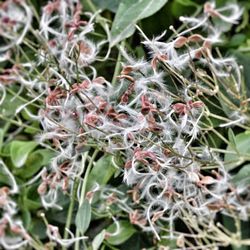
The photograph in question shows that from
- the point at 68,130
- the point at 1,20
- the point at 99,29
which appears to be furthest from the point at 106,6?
the point at 68,130

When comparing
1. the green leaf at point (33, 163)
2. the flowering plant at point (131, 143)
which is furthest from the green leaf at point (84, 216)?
the green leaf at point (33, 163)

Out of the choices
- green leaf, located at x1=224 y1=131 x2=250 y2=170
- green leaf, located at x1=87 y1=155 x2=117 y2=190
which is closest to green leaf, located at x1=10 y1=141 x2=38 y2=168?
green leaf, located at x1=87 y1=155 x2=117 y2=190

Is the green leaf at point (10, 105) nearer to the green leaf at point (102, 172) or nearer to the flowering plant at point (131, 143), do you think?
the flowering plant at point (131, 143)

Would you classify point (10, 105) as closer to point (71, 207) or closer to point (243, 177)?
point (71, 207)

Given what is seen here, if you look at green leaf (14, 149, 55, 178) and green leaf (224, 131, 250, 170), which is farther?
green leaf (14, 149, 55, 178)

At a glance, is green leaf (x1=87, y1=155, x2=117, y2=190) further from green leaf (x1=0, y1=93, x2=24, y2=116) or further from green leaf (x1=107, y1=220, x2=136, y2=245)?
green leaf (x1=0, y1=93, x2=24, y2=116)

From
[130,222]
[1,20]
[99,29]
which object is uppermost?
[1,20]

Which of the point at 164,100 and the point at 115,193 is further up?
the point at 164,100

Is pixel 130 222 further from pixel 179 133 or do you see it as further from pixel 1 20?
pixel 1 20

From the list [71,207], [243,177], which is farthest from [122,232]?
[243,177]
